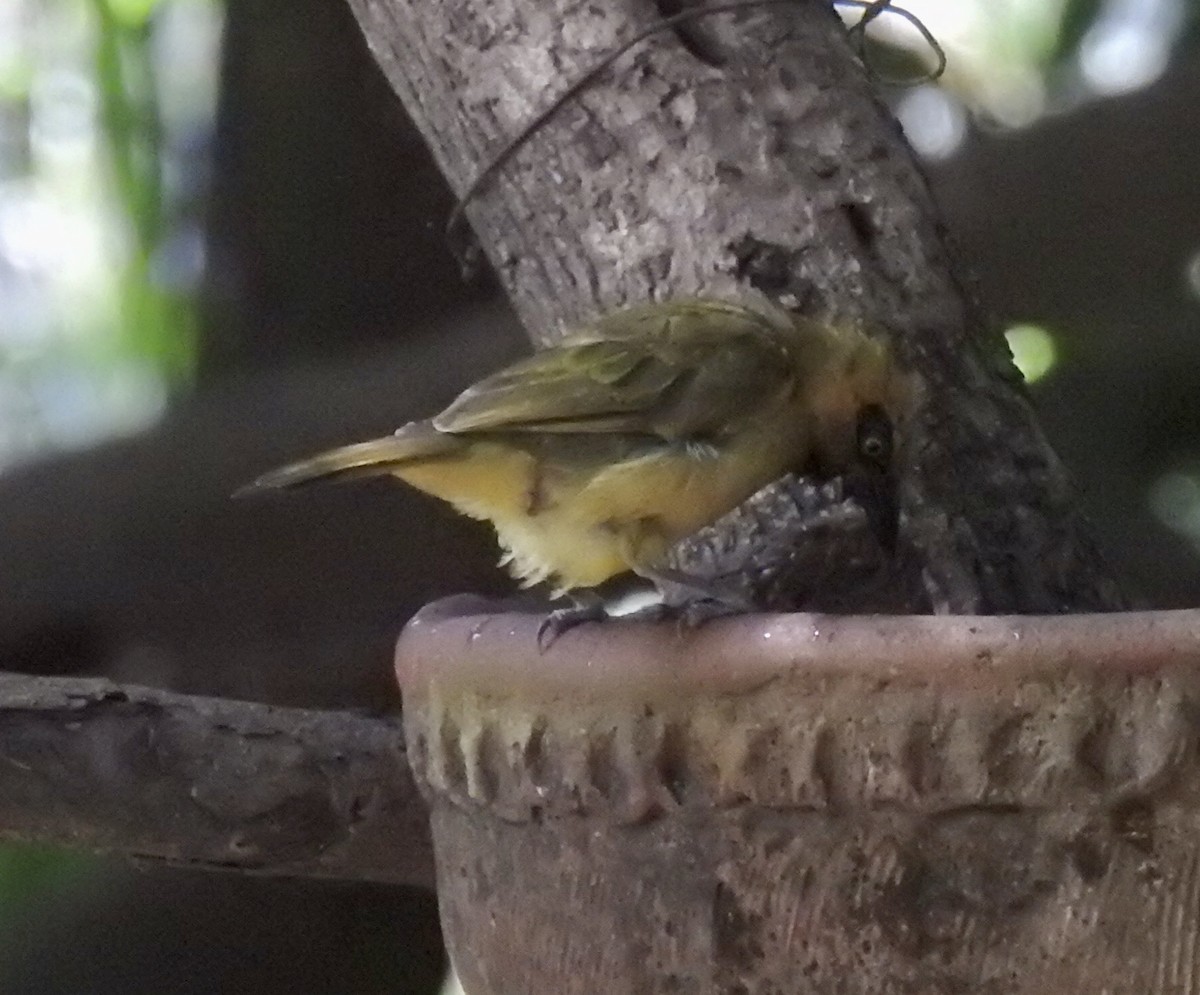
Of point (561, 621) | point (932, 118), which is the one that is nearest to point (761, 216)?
point (561, 621)

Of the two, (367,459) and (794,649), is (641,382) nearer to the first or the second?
(367,459)

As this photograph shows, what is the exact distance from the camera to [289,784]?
212cm

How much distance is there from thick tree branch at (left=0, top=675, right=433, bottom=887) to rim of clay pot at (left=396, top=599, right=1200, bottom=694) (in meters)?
0.69

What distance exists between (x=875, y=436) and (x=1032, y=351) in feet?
4.87

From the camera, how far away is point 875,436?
6.19 ft

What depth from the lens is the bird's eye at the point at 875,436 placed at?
188cm

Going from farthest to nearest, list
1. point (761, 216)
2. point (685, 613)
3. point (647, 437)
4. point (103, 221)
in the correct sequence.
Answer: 1. point (103, 221)
2. point (761, 216)
3. point (647, 437)
4. point (685, 613)

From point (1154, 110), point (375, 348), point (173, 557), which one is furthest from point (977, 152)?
point (173, 557)

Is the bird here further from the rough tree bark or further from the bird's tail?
the rough tree bark

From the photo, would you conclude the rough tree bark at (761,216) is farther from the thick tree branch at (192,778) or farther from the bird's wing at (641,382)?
the thick tree branch at (192,778)

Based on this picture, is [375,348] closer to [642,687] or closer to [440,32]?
[440,32]

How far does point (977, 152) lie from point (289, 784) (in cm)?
174

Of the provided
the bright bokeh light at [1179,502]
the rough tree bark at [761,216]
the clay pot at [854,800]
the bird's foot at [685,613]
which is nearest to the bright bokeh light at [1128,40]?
the bright bokeh light at [1179,502]

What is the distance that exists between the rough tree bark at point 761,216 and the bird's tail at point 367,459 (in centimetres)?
39
